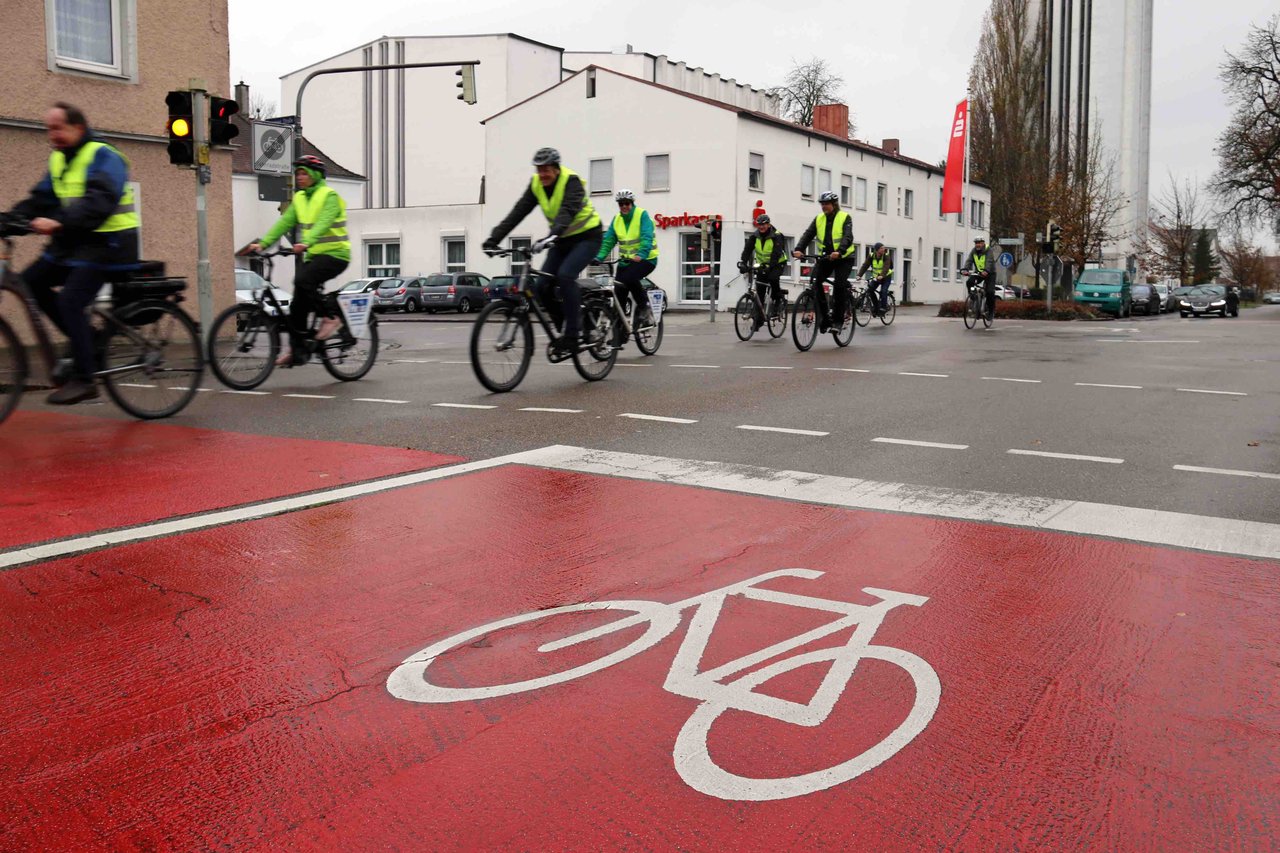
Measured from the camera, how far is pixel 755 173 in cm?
4766

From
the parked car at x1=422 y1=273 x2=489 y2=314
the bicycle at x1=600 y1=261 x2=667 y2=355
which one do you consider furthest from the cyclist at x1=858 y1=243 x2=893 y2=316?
the parked car at x1=422 y1=273 x2=489 y2=314

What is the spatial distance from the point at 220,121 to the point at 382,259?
1721 inches

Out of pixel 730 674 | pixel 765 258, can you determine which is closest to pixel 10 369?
pixel 730 674

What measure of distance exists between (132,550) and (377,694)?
199cm

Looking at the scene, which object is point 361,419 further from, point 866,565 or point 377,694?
point 377,694

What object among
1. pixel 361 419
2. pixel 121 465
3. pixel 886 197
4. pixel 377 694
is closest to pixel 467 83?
pixel 361 419

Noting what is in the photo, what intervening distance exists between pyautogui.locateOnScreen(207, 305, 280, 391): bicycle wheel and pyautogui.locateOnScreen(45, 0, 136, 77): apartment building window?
8.73m

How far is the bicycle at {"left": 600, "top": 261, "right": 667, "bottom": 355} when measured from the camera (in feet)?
39.9

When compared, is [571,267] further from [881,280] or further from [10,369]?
[881,280]

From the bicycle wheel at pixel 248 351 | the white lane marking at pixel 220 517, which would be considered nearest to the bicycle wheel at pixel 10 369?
the bicycle wheel at pixel 248 351

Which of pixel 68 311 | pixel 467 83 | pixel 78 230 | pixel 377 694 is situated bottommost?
pixel 377 694

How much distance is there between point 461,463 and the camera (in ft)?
22.2

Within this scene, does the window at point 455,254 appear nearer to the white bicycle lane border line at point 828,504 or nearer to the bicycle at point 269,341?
the bicycle at point 269,341

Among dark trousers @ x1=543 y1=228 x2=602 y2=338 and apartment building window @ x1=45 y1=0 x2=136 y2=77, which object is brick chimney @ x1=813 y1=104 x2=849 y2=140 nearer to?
apartment building window @ x1=45 y1=0 x2=136 y2=77
